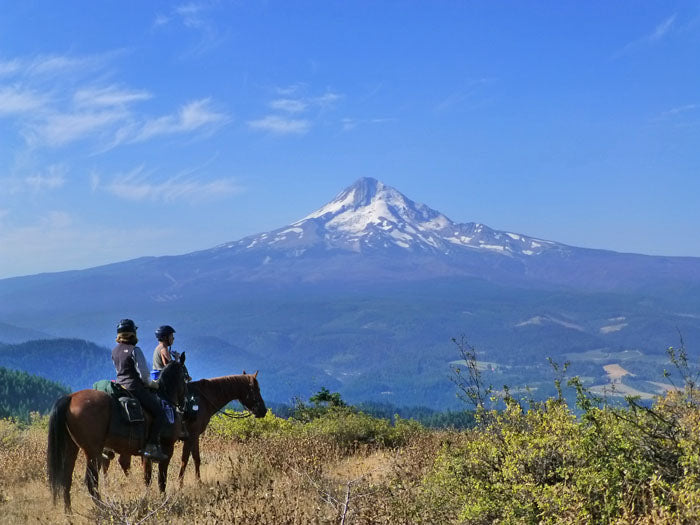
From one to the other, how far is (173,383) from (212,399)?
1479 millimetres

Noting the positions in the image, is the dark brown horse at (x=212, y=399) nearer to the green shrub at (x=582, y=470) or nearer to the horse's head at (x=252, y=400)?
the horse's head at (x=252, y=400)

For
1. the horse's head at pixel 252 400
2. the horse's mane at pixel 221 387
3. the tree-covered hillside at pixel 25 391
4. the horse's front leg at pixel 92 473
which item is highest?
the horse's mane at pixel 221 387

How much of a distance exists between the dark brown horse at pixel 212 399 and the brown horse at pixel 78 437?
1.58 metres

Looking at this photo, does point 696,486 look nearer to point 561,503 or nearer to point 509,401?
point 561,503

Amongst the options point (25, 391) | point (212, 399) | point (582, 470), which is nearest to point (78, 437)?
point (212, 399)

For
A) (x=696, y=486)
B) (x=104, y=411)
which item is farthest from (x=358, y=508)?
(x=104, y=411)

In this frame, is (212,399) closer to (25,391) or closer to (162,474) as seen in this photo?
(162,474)

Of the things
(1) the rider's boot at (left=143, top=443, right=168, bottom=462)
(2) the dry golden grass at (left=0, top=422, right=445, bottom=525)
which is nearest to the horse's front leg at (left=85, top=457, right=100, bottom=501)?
(2) the dry golden grass at (left=0, top=422, right=445, bottom=525)

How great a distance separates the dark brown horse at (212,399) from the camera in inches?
444

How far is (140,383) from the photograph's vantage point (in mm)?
10289

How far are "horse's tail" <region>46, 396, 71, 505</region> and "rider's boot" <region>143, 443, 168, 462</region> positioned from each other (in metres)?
1.15

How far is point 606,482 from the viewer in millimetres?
5492

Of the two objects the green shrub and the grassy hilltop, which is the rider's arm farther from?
the green shrub

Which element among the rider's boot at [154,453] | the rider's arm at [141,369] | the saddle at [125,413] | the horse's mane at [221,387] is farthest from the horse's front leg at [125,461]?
the horse's mane at [221,387]
